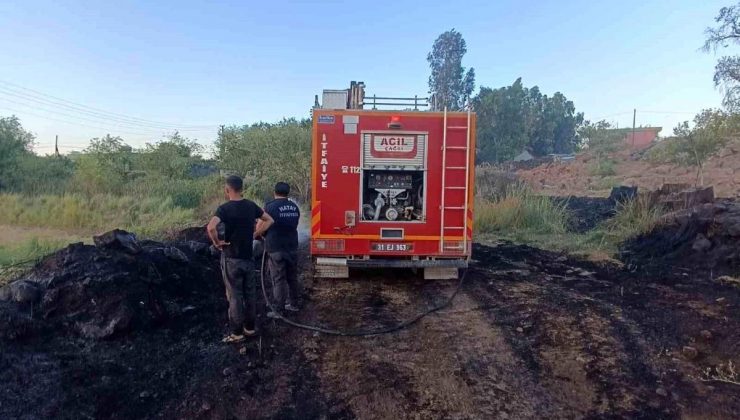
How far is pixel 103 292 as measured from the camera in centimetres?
623

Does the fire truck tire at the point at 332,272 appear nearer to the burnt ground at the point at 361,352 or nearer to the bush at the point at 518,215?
the burnt ground at the point at 361,352

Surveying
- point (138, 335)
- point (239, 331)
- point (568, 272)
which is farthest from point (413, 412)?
point (568, 272)

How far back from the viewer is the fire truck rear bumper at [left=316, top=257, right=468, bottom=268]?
8273 mm

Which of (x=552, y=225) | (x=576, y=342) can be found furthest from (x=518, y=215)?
(x=576, y=342)

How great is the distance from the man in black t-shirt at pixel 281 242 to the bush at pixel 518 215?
9.82 m

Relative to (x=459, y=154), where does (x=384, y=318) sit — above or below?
below

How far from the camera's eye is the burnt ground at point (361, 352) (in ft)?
13.9

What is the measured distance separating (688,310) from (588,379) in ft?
10.2

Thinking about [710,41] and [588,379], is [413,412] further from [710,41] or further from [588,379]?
[710,41]

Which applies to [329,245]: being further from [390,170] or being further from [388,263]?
[390,170]

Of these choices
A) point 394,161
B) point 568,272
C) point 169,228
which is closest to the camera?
point 394,161

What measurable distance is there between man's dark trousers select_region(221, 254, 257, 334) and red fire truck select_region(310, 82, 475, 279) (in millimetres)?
2398

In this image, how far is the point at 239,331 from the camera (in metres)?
5.79

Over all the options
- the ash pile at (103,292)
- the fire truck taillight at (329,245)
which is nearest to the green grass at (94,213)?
the ash pile at (103,292)
